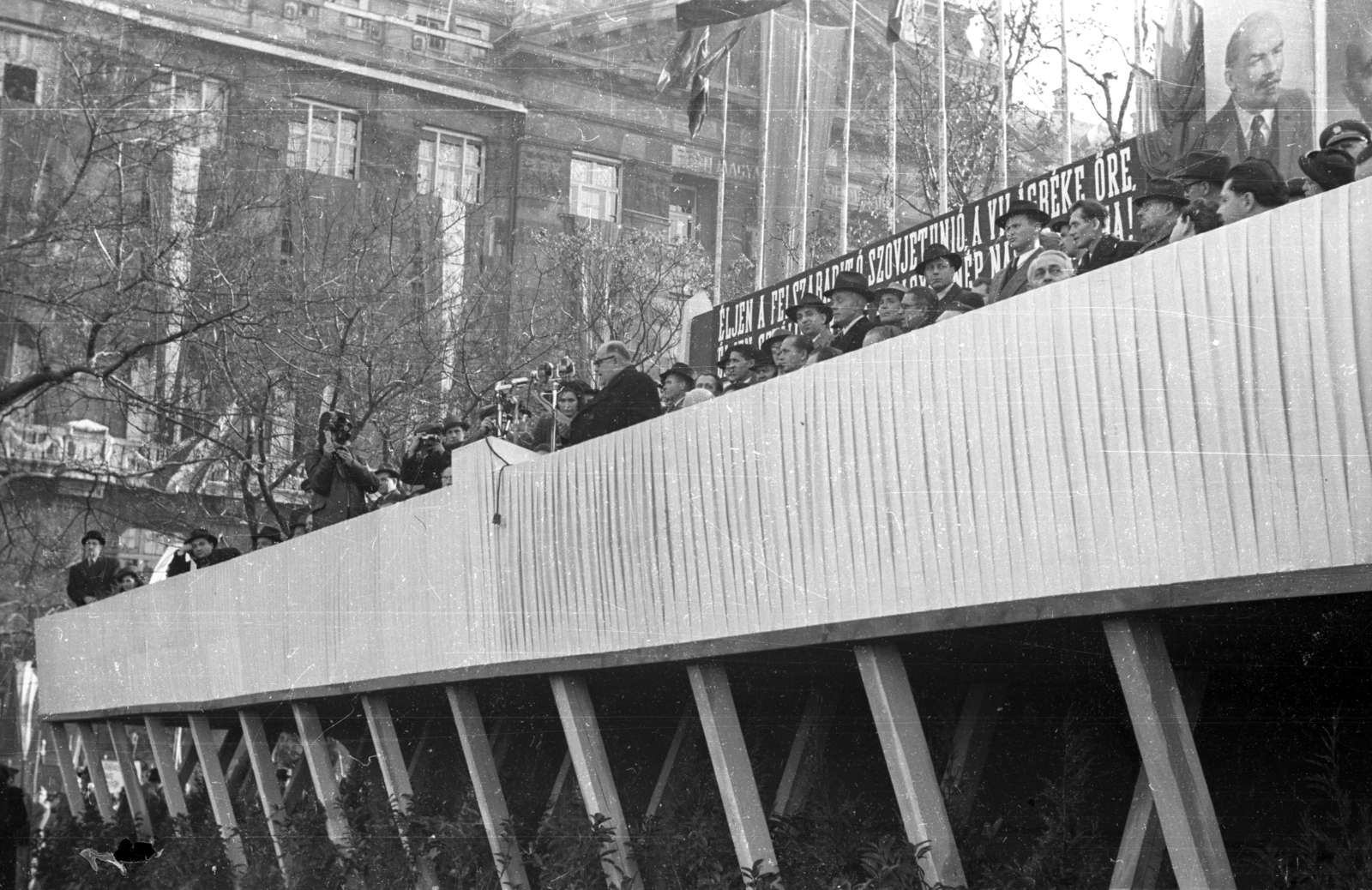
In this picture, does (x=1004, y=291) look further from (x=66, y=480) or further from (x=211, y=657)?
(x=66, y=480)

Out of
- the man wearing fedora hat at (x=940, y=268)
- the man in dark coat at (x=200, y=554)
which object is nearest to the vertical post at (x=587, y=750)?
the man wearing fedora hat at (x=940, y=268)

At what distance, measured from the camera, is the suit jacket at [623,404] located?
987 cm

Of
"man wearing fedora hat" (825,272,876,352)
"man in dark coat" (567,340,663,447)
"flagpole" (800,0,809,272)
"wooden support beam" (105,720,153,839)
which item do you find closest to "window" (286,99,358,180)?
"flagpole" (800,0,809,272)

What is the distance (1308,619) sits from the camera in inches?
→ 244

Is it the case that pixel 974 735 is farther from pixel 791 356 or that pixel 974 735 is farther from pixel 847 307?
pixel 847 307

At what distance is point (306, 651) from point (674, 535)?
17.3 ft

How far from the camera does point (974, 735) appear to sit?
30.1ft

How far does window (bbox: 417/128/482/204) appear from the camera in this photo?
86.9ft

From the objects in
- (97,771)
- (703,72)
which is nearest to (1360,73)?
(703,72)

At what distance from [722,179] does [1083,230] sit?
16.9m

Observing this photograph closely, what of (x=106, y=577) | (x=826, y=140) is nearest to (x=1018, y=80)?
(x=826, y=140)

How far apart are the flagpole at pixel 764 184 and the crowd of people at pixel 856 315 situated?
31.0 feet

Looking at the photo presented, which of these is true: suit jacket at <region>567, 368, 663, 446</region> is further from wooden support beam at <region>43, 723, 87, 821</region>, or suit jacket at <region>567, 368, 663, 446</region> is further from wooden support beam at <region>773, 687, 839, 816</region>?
wooden support beam at <region>43, 723, 87, 821</region>

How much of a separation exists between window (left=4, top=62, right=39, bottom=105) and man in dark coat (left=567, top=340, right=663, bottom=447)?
55.8ft
